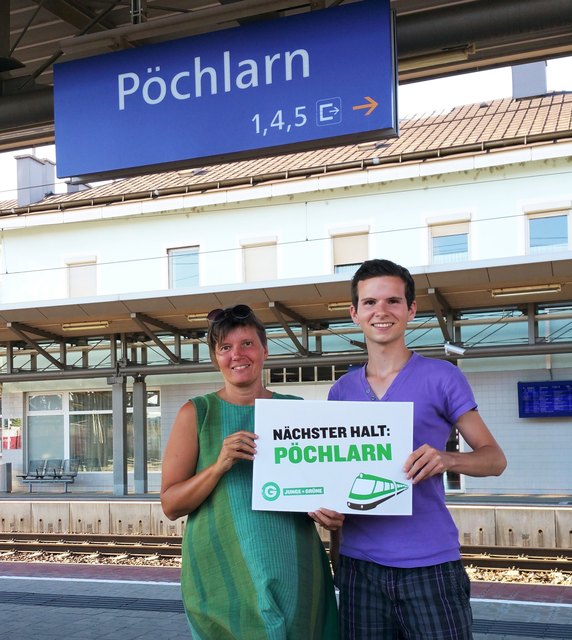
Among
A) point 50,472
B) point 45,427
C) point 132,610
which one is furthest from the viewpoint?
point 45,427

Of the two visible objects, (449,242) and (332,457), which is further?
(449,242)

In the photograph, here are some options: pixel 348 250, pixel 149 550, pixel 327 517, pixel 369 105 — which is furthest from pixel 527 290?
pixel 327 517

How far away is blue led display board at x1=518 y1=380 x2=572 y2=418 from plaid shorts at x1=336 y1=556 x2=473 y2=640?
16449mm

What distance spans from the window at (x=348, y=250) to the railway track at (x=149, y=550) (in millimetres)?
9614

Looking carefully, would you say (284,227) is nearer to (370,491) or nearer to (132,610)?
(132,610)

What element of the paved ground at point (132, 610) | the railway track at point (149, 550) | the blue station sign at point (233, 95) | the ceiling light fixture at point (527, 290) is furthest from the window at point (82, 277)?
the blue station sign at point (233, 95)

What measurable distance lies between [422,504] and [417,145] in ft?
67.9

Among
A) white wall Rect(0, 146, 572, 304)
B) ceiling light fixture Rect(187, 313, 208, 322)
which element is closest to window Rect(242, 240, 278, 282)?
white wall Rect(0, 146, 572, 304)

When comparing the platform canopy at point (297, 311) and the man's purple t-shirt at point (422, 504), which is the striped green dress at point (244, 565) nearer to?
the man's purple t-shirt at point (422, 504)

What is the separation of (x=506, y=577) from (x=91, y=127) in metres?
7.92

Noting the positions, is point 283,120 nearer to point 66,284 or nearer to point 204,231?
point 204,231

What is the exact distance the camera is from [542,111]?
23000mm

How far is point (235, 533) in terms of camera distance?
104 inches

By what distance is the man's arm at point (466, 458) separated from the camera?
8.34 feet
